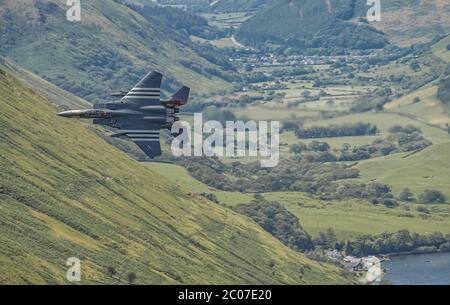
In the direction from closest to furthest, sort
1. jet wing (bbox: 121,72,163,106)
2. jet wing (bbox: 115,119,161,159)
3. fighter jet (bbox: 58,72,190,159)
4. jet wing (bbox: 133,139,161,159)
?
fighter jet (bbox: 58,72,190,159) → jet wing (bbox: 115,119,161,159) → jet wing (bbox: 133,139,161,159) → jet wing (bbox: 121,72,163,106)

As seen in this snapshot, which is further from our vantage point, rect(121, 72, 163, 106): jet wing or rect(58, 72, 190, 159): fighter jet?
rect(121, 72, 163, 106): jet wing

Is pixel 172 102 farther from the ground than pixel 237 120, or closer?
farther from the ground

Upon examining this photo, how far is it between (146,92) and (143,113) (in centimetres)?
280

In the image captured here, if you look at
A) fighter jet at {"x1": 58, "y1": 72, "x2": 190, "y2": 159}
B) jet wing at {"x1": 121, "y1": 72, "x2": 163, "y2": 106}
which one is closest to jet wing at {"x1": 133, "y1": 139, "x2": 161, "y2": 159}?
fighter jet at {"x1": 58, "y1": 72, "x2": 190, "y2": 159}

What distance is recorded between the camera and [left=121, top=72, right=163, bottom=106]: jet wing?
10712 centimetres

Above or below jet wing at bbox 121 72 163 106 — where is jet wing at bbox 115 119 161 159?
below

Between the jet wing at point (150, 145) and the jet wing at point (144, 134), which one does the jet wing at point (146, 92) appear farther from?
the jet wing at point (150, 145)

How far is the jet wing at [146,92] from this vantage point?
107 m

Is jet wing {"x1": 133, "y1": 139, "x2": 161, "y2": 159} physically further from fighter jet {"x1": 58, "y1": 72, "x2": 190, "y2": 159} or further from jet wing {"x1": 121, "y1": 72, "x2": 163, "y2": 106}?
jet wing {"x1": 121, "y1": 72, "x2": 163, "y2": 106}

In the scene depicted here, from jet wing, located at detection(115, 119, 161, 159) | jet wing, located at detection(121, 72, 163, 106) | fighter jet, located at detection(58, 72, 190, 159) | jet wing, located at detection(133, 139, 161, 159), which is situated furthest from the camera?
jet wing, located at detection(121, 72, 163, 106)
